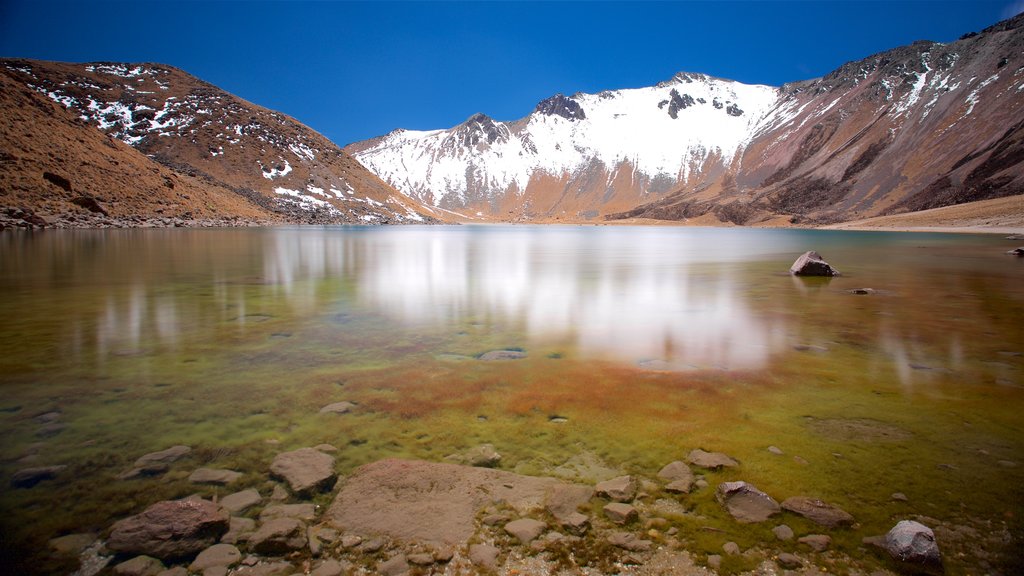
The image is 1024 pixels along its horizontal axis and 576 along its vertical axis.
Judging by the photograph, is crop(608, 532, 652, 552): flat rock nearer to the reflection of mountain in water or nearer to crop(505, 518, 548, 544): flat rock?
crop(505, 518, 548, 544): flat rock

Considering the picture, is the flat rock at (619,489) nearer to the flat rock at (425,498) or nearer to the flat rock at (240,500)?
the flat rock at (425,498)

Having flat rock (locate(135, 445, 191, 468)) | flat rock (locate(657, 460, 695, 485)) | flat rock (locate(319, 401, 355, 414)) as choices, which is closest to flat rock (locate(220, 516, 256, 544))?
flat rock (locate(135, 445, 191, 468))

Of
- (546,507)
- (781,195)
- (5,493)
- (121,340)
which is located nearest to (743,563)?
(546,507)

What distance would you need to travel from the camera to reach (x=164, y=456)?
5457 millimetres

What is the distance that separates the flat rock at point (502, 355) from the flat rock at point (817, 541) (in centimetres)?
582

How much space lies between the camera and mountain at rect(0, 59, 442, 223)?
349 feet

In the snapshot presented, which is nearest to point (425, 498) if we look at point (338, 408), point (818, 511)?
point (338, 408)

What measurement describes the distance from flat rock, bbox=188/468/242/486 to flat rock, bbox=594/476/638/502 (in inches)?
142

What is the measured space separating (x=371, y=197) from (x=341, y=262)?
111603 millimetres

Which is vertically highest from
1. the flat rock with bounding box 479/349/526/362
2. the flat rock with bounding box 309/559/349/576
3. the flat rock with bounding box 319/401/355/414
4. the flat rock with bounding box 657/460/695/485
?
the flat rock with bounding box 479/349/526/362

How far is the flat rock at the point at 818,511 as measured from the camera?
434cm

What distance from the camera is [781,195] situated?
164 m

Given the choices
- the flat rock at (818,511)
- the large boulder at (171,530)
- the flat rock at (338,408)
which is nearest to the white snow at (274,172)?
the flat rock at (338,408)

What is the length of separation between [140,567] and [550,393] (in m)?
5.09
